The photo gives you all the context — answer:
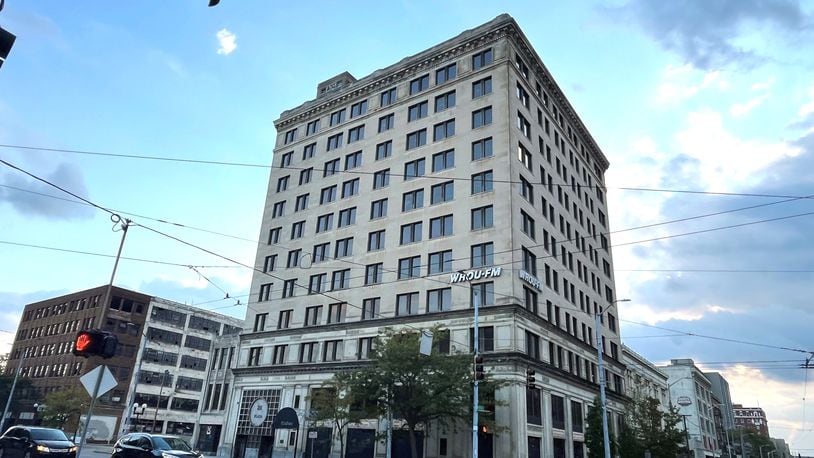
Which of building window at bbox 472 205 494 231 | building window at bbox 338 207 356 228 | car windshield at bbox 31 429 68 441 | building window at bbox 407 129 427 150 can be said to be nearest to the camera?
car windshield at bbox 31 429 68 441

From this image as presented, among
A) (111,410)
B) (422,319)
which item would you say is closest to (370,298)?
(422,319)

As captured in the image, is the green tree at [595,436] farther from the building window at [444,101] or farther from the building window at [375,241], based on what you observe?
the building window at [444,101]

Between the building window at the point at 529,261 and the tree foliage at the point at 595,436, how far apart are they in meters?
11.9

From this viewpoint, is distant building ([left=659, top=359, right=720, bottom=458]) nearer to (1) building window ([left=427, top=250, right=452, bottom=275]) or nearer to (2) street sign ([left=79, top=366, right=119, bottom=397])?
(1) building window ([left=427, top=250, right=452, bottom=275])

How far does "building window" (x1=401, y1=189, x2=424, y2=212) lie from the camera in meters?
49.4

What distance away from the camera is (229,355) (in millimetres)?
72312

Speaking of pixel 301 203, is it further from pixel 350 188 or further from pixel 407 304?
pixel 407 304

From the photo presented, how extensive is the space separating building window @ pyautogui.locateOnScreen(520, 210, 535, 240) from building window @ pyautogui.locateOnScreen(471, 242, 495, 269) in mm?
3669

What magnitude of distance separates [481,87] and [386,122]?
11.7m

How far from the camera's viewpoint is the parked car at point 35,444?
77.2ft

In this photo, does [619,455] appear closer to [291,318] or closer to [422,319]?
[422,319]

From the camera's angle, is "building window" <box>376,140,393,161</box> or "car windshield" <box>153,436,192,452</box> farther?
"building window" <box>376,140,393,161</box>

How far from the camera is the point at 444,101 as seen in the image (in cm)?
5238

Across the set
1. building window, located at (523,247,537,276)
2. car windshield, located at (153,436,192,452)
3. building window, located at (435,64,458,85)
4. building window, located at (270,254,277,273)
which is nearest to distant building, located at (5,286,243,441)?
building window, located at (270,254,277,273)
